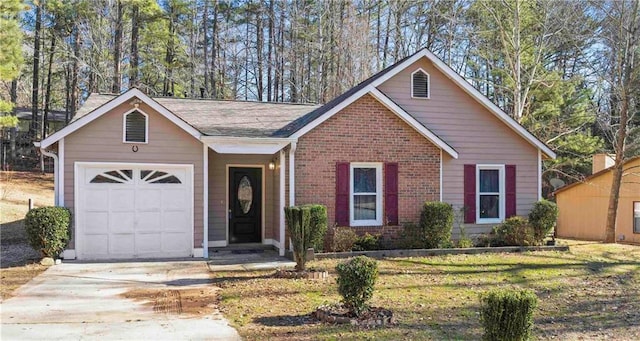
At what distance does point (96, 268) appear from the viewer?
428 inches

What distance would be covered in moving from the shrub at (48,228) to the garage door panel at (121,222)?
1021mm

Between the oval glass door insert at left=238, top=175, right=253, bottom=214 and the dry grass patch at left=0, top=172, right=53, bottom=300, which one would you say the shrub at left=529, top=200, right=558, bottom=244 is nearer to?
the oval glass door insert at left=238, top=175, right=253, bottom=214

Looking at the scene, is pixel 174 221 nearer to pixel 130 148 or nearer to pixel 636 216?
pixel 130 148

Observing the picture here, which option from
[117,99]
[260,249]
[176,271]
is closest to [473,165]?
[260,249]

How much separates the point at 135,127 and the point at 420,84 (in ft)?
25.2

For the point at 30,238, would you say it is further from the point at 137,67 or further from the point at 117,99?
the point at 137,67

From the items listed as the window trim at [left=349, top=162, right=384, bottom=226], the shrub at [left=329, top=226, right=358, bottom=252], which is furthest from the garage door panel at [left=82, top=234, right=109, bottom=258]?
the window trim at [left=349, top=162, right=384, bottom=226]

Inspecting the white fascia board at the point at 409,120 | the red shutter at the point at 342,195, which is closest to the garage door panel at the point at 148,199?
the red shutter at the point at 342,195

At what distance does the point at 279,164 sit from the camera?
13055mm

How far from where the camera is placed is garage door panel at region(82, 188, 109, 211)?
11.8 meters

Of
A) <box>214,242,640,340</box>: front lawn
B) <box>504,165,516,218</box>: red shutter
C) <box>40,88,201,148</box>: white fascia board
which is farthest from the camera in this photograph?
<box>504,165,516,218</box>: red shutter

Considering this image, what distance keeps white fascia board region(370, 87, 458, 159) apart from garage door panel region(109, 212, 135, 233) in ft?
21.9

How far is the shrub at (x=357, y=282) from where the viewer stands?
6801 millimetres

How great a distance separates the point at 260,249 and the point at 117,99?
5198 mm
